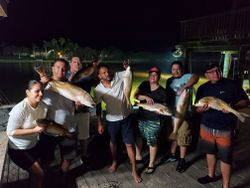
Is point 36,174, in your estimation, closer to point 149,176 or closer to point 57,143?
point 57,143

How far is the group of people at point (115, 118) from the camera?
3.41 m

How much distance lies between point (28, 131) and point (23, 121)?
15 cm

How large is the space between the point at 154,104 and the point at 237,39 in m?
7.48

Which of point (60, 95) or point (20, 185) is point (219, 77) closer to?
point (60, 95)

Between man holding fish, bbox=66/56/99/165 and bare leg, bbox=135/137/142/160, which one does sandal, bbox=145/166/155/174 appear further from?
man holding fish, bbox=66/56/99/165

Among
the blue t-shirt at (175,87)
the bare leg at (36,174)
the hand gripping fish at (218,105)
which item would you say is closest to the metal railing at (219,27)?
the blue t-shirt at (175,87)

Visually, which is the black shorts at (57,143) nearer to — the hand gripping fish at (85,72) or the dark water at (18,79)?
the hand gripping fish at (85,72)

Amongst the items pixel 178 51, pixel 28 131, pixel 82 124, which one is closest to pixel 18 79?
pixel 178 51

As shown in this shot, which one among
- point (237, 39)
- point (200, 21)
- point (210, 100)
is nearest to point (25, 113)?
point (210, 100)

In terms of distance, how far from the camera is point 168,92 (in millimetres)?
4867

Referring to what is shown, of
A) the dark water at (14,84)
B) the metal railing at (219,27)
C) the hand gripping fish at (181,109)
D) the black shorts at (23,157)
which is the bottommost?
the dark water at (14,84)

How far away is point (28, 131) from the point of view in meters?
3.29

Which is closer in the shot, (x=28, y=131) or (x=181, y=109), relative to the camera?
(x=28, y=131)

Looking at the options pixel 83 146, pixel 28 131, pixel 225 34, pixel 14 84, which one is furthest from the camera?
pixel 14 84
